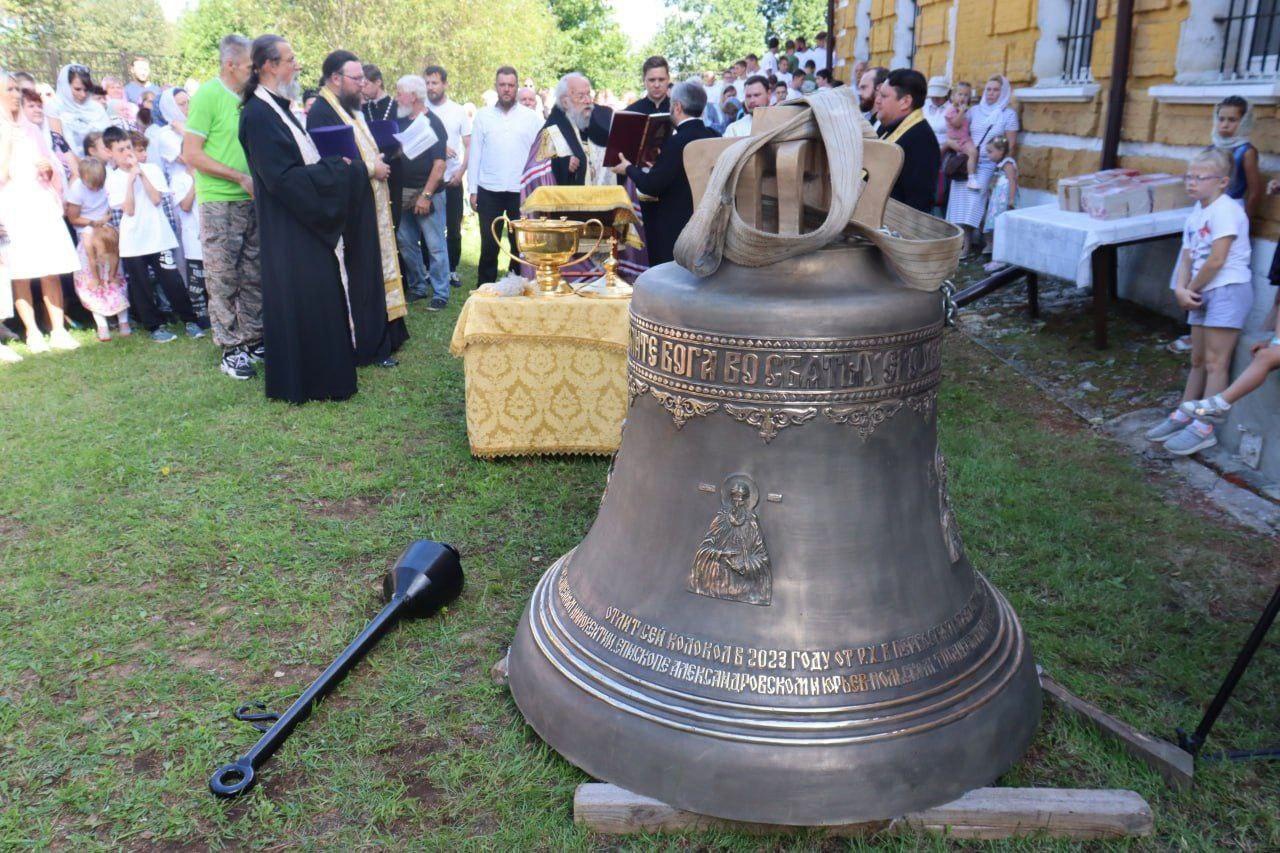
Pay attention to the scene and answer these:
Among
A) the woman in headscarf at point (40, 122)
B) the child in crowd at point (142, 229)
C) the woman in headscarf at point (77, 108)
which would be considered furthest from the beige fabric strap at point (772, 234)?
the woman in headscarf at point (77, 108)

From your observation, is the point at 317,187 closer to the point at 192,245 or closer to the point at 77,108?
the point at 192,245

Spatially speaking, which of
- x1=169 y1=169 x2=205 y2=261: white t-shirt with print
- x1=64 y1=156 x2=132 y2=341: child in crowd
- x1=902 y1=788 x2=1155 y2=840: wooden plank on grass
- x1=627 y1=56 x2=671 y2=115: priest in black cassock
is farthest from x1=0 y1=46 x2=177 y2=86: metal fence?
x1=902 y1=788 x2=1155 y2=840: wooden plank on grass

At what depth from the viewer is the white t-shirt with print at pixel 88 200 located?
805 centimetres

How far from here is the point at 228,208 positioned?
21.1 feet

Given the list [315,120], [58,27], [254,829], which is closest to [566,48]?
[58,27]

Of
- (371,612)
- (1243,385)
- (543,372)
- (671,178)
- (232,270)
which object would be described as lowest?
(371,612)

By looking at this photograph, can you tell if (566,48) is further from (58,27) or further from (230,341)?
(230,341)

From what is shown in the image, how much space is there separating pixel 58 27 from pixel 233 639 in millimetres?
36292

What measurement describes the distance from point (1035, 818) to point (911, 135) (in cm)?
414

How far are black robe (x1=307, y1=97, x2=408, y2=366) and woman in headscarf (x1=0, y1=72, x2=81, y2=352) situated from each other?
2515 mm

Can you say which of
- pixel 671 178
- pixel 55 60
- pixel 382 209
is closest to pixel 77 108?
pixel 382 209

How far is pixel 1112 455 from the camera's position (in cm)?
507

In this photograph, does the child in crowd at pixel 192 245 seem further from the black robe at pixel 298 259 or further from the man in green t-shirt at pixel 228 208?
the black robe at pixel 298 259

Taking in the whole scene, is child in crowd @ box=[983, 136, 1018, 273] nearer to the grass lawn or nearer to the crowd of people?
the crowd of people
